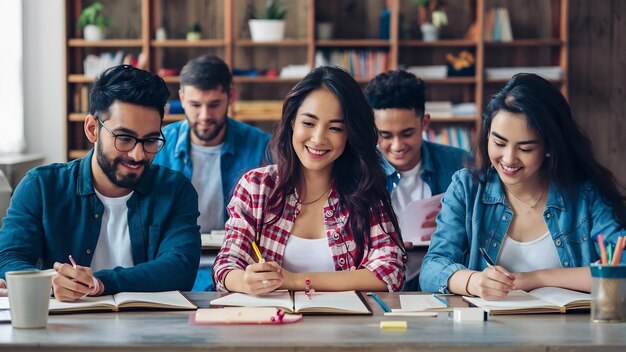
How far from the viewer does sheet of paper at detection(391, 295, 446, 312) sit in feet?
6.86

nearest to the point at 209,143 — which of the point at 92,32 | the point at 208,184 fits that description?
the point at 208,184

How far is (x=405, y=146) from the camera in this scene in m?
3.58

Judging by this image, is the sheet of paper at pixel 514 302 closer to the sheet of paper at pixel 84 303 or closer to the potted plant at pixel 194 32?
the sheet of paper at pixel 84 303

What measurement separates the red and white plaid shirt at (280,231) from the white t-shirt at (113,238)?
0.29 metres

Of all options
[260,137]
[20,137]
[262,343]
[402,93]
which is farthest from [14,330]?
[20,137]

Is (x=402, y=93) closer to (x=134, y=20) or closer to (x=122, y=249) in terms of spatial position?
(x=122, y=249)

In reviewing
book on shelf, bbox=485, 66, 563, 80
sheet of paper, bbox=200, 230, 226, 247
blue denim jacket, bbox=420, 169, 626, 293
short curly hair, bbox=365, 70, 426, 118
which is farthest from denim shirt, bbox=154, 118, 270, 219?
book on shelf, bbox=485, 66, 563, 80

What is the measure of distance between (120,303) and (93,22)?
4.47 meters

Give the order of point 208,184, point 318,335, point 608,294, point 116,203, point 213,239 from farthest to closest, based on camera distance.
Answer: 1. point 208,184
2. point 213,239
3. point 116,203
4. point 608,294
5. point 318,335

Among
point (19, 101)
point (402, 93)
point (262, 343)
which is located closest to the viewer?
point (262, 343)

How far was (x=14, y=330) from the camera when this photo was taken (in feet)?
6.06

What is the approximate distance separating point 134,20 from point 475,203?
4393 millimetres

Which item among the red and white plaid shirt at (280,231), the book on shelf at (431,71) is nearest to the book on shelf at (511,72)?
the book on shelf at (431,71)

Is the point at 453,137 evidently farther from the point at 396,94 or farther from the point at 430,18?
the point at 396,94
